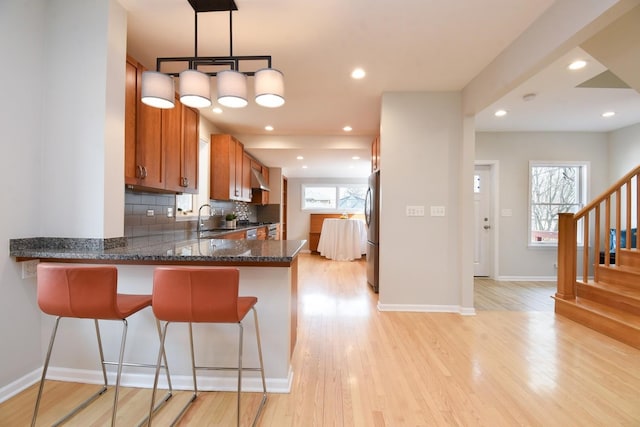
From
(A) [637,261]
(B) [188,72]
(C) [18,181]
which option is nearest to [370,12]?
(B) [188,72]

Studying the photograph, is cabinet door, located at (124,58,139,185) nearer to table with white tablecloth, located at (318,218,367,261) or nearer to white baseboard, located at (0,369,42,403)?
white baseboard, located at (0,369,42,403)

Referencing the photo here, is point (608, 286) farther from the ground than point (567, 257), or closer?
closer

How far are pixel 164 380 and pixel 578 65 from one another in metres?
4.27

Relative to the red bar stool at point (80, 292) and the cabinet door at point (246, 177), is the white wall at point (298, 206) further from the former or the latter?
the red bar stool at point (80, 292)

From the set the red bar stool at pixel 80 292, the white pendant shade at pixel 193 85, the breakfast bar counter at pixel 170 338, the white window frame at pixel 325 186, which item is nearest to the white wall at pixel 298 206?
the white window frame at pixel 325 186

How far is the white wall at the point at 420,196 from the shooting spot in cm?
334

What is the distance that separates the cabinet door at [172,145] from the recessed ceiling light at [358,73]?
1.68 meters

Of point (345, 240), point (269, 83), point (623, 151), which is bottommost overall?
point (345, 240)

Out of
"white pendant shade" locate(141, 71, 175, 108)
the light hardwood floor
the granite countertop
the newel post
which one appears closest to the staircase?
the newel post

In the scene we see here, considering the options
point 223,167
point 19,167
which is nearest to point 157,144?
point 19,167

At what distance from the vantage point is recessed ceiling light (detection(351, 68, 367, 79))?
2.82 meters

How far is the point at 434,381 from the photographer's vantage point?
1.94 metres

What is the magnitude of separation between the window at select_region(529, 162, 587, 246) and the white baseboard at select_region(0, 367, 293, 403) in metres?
5.02

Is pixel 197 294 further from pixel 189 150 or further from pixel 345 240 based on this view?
pixel 345 240
